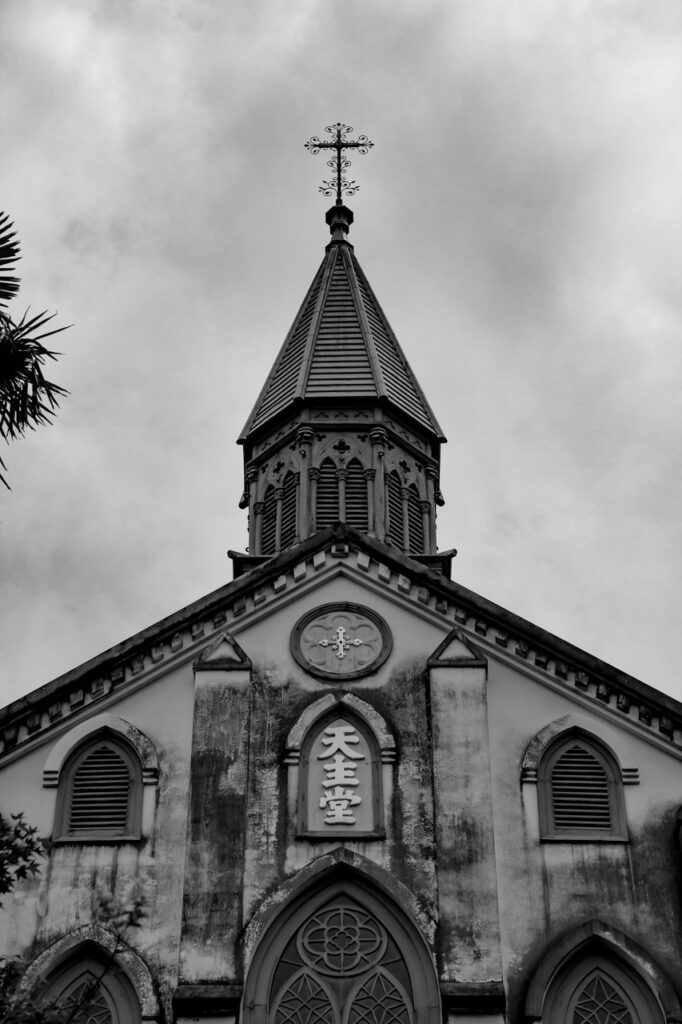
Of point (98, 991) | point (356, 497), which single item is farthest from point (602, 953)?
point (356, 497)

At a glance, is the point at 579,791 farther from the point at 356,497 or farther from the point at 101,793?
the point at 356,497

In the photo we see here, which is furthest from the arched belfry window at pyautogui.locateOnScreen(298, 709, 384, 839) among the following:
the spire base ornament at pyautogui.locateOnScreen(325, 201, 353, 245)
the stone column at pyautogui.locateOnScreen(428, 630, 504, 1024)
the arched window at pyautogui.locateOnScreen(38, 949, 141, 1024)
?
the spire base ornament at pyautogui.locateOnScreen(325, 201, 353, 245)

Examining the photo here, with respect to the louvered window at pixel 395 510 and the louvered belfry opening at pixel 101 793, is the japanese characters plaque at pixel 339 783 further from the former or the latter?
the louvered window at pixel 395 510

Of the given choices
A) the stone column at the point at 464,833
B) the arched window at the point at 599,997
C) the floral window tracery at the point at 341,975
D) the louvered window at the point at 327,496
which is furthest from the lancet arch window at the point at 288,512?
the arched window at the point at 599,997

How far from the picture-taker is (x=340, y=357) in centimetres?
3522

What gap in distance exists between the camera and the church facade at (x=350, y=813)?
71.5 ft

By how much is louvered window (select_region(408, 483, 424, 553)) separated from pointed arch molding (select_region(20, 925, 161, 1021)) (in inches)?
494

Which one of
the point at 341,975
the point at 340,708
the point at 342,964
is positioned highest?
the point at 340,708

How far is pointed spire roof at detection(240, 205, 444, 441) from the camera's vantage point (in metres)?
34.0

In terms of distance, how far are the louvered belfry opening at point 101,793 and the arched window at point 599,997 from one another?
21.6 ft

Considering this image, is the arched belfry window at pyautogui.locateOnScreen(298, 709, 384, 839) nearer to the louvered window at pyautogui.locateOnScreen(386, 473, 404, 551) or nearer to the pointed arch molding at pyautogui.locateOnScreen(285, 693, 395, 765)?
the pointed arch molding at pyautogui.locateOnScreen(285, 693, 395, 765)

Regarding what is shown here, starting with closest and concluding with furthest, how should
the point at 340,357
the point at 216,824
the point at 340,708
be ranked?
the point at 216,824 < the point at 340,708 < the point at 340,357

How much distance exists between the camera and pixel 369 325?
3681 cm

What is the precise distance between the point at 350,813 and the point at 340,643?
9.50ft
